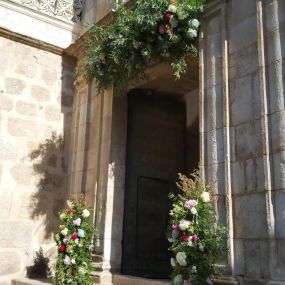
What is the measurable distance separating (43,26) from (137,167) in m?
2.78

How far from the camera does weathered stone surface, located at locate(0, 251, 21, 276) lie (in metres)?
6.15

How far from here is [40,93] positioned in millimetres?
7008

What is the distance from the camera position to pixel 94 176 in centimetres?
623

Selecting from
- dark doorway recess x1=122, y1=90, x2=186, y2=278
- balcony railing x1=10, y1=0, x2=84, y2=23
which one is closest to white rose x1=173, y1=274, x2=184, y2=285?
dark doorway recess x1=122, y1=90, x2=186, y2=278

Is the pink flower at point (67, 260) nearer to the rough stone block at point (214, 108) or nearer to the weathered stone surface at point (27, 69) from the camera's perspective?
the rough stone block at point (214, 108)

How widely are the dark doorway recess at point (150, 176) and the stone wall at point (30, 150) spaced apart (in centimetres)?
129

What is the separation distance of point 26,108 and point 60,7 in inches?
73.2

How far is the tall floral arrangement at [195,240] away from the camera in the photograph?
12.2 feet

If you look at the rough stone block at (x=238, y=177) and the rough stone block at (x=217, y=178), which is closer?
the rough stone block at (x=238, y=177)

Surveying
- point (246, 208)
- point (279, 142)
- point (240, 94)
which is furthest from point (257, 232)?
point (240, 94)

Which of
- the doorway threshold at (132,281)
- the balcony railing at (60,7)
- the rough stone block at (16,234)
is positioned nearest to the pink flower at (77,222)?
the doorway threshold at (132,281)

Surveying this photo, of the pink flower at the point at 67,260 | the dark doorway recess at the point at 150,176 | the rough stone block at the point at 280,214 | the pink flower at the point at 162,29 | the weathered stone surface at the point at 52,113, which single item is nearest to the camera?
the rough stone block at the point at 280,214

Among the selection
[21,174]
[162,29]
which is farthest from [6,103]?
[162,29]

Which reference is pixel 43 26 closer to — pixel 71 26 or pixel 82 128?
pixel 71 26
